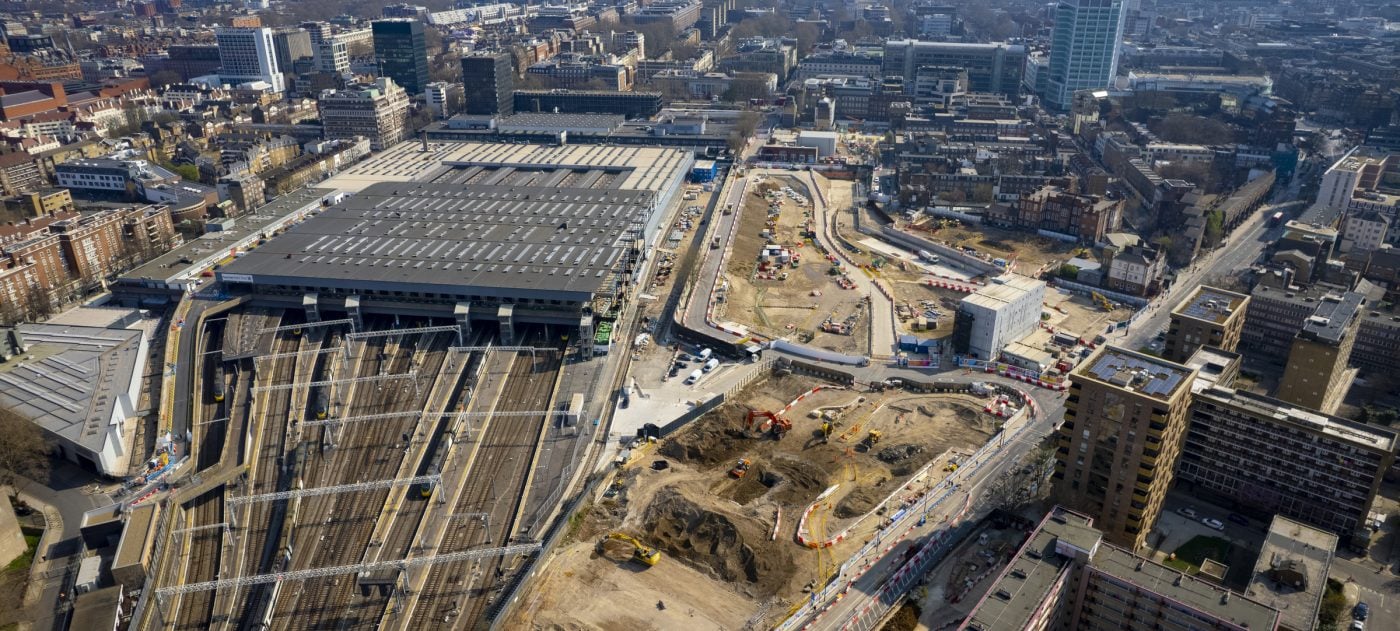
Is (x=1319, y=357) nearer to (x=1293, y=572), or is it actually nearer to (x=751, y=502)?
(x=1293, y=572)

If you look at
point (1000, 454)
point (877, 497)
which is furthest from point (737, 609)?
point (1000, 454)

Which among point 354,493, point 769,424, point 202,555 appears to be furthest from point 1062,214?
point 202,555

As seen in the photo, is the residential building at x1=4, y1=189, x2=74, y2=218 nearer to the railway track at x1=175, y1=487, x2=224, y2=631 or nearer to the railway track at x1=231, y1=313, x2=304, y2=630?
the railway track at x1=231, y1=313, x2=304, y2=630

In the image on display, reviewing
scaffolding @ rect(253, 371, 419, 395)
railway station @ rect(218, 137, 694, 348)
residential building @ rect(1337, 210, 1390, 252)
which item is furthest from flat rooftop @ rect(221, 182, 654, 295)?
residential building @ rect(1337, 210, 1390, 252)

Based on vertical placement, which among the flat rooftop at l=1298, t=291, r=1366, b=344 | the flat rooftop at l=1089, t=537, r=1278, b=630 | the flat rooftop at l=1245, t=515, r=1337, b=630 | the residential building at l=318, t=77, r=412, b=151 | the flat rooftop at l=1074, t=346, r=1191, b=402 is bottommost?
the flat rooftop at l=1245, t=515, r=1337, b=630

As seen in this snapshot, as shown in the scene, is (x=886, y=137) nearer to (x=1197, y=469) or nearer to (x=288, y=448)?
(x=1197, y=469)

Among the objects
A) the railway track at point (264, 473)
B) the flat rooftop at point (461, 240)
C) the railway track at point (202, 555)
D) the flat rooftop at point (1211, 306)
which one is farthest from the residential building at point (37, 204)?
the flat rooftop at point (1211, 306)
